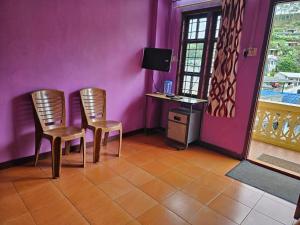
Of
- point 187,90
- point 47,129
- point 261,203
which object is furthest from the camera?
point 187,90

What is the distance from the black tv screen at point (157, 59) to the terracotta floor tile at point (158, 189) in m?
1.81

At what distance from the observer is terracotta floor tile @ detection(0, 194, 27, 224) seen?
67.2 inches

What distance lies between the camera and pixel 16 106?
238cm

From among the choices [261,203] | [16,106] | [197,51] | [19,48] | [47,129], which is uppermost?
[197,51]

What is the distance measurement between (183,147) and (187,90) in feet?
3.53

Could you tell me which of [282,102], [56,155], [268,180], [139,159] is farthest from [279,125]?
[56,155]

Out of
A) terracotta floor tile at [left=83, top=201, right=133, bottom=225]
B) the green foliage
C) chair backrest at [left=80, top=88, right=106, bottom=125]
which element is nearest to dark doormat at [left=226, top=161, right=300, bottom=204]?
terracotta floor tile at [left=83, top=201, right=133, bottom=225]

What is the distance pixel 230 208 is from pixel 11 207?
2014 millimetres

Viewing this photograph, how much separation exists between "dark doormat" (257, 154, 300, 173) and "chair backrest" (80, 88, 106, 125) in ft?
8.34

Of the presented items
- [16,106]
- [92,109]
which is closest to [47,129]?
[16,106]

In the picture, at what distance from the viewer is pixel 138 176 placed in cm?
246

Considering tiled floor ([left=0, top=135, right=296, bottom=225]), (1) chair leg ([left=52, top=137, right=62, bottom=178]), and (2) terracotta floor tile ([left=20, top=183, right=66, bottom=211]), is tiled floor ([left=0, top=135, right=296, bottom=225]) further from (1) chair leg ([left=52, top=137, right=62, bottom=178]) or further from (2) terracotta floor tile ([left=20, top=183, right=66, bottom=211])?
(1) chair leg ([left=52, top=137, right=62, bottom=178])

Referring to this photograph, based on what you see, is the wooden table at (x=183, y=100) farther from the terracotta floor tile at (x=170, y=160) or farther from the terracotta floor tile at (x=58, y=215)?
the terracotta floor tile at (x=58, y=215)

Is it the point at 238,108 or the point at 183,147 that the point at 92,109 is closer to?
the point at 183,147
